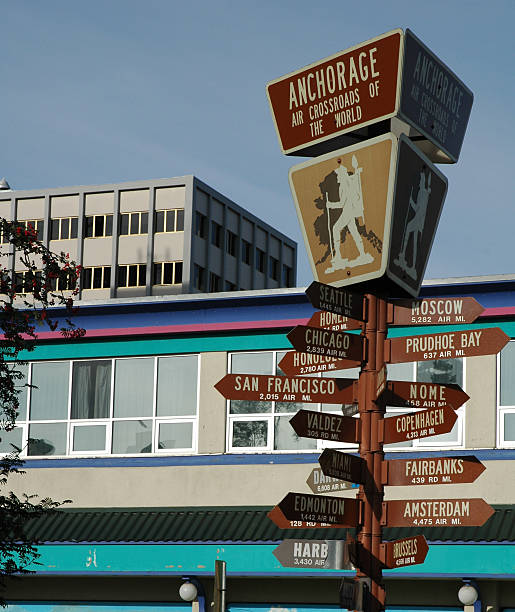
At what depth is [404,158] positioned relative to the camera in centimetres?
1114

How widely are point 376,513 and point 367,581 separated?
0.60m

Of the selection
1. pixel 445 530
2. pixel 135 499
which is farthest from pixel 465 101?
pixel 135 499

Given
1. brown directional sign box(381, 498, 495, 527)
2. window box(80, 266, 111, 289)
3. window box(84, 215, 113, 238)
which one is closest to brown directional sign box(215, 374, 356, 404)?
brown directional sign box(381, 498, 495, 527)

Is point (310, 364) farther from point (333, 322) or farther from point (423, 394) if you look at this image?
point (423, 394)

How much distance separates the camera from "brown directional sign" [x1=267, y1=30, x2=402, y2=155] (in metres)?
11.4

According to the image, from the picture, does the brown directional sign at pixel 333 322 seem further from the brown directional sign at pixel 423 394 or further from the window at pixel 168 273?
the window at pixel 168 273

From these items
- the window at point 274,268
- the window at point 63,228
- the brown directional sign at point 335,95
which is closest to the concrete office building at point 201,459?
the brown directional sign at point 335,95

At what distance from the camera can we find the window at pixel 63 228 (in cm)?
9725

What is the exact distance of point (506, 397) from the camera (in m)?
21.8

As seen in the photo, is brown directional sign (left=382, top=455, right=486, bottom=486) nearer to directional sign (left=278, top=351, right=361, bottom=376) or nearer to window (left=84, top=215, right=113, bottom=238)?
directional sign (left=278, top=351, right=361, bottom=376)

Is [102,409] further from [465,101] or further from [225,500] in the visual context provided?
[465,101]

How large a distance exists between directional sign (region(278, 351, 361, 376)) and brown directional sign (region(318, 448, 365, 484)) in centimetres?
90

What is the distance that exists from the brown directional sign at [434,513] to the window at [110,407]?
13183 millimetres

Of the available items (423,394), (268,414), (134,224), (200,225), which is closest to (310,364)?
(423,394)
